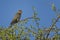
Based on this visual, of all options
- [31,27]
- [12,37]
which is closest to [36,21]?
[31,27]

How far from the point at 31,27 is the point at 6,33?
0.14 m

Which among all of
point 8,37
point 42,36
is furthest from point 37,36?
point 8,37

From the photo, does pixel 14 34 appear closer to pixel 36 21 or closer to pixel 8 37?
pixel 8 37

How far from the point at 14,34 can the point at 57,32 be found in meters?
0.21

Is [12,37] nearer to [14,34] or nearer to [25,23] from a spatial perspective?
[14,34]

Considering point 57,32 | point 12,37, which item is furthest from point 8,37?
point 57,32

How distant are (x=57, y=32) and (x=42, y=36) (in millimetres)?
81

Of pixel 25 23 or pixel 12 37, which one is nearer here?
pixel 12 37

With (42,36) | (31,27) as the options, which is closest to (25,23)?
(31,27)

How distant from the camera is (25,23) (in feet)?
3.94

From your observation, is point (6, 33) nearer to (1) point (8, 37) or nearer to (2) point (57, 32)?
(1) point (8, 37)

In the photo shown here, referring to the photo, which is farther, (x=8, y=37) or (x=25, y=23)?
(x=25, y=23)

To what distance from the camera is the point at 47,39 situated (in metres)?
1.11

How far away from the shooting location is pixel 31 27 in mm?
1179
